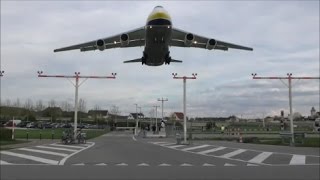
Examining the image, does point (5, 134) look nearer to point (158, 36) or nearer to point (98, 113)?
point (158, 36)

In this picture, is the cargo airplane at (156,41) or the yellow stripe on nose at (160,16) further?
the cargo airplane at (156,41)

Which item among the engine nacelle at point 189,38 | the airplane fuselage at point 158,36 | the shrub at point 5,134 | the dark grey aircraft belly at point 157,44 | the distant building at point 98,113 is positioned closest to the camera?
the airplane fuselage at point 158,36

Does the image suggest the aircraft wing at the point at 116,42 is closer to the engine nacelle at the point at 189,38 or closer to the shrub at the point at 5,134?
the engine nacelle at the point at 189,38

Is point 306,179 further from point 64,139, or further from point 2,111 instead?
point 2,111

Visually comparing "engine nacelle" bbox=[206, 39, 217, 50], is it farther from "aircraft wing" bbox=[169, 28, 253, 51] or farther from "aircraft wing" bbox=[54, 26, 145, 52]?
"aircraft wing" bbox=[54, 26, 145, 52]

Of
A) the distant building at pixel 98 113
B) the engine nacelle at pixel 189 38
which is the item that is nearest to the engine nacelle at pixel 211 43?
the engine nacelle at pixel 189 38

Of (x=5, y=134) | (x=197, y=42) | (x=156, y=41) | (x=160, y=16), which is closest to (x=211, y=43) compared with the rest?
(x=197, y=42)
